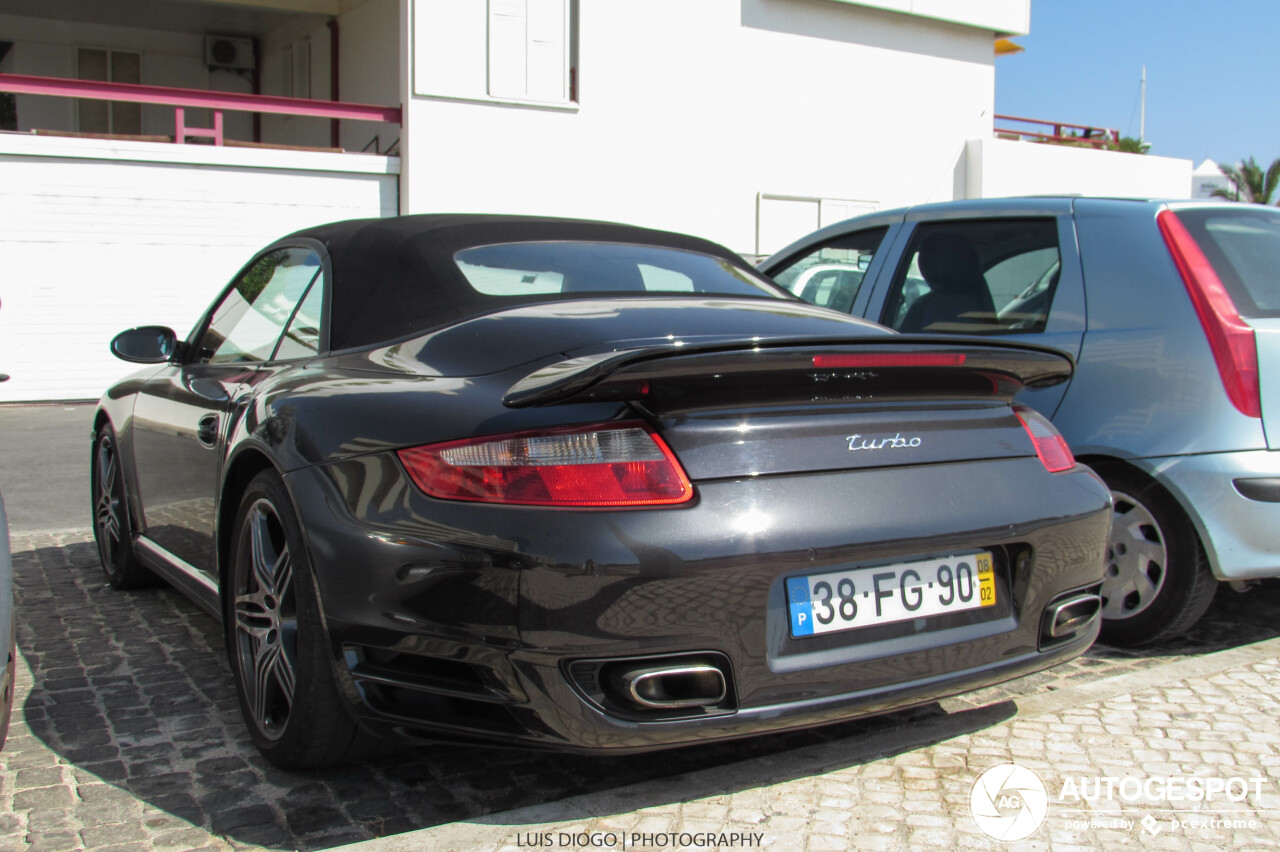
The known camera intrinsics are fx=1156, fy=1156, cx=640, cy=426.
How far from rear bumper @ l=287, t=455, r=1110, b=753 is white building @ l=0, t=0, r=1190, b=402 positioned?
12.9m

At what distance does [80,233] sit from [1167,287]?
43.1ft

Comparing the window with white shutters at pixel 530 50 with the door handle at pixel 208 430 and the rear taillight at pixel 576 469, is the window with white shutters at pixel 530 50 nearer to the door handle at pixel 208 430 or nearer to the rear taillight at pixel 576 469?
the door handle at pixel 208 430

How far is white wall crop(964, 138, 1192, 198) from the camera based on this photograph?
71.2 ft

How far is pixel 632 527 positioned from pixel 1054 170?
2242 centimetres

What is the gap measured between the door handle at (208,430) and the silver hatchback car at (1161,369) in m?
2.72

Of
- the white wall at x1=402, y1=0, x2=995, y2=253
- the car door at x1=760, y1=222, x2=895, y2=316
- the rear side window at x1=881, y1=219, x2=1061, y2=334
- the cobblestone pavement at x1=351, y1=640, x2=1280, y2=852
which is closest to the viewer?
the cobblestone pavement at x1=351, y1=640, x2=1280, y2=852

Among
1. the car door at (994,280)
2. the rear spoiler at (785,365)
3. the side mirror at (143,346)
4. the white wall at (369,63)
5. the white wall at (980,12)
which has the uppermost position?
the white wall at (980,12)

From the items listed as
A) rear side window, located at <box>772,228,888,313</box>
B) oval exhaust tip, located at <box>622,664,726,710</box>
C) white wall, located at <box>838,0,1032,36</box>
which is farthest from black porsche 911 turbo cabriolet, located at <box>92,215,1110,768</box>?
white wall, located at <box>838,0,1032,36</box>

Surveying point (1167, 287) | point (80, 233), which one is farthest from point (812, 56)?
point (1167, 287)

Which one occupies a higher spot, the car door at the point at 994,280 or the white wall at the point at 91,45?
the white wall at the point at 91,45

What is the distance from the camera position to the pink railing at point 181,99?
14000 mm

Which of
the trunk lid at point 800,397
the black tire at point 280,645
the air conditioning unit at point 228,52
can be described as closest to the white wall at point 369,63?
the air conditioning unit at point 228,52

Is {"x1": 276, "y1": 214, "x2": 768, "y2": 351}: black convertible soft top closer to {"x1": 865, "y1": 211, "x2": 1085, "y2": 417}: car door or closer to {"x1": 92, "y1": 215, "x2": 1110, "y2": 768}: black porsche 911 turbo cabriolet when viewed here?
{"x1": 92, "y1": 215, "x2": 1110, "y2": 768}: black porsche 911 turbo cabriolet

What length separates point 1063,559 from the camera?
8.84 ft
